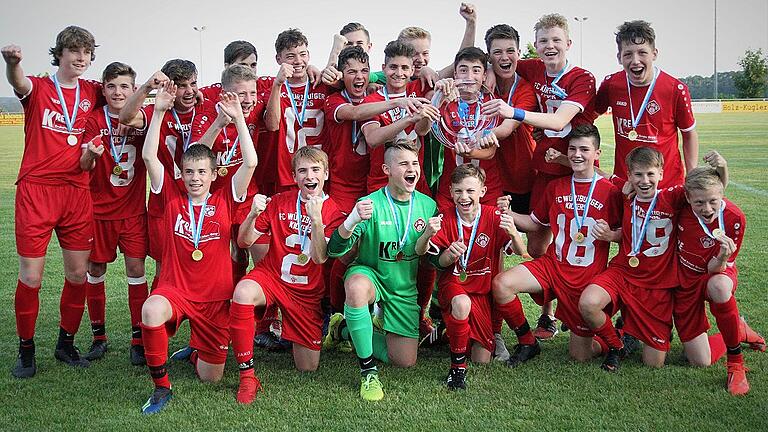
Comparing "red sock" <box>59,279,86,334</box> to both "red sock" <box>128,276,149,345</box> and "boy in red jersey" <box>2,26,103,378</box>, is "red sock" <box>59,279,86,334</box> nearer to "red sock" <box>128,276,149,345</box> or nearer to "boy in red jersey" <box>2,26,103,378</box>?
"boy in red jersey" <box>2,26,103,378</box>

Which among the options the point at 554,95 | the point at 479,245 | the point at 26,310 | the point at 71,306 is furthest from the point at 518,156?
the point at 26,310

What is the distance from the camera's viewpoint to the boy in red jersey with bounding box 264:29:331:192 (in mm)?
5301

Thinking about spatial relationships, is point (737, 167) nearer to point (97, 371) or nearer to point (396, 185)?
point (396, 185)

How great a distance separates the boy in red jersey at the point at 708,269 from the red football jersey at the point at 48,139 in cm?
395

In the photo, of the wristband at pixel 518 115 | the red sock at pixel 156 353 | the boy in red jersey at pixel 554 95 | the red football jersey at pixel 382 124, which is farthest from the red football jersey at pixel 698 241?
the red sock at pixel 156 353

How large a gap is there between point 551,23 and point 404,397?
106 inches

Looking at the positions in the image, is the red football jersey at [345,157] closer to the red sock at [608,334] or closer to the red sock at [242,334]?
the red sock at [242,334]

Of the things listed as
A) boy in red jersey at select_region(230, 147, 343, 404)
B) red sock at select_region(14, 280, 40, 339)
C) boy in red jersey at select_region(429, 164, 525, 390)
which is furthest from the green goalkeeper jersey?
red sock at select_region(14, 280, 40, 339)

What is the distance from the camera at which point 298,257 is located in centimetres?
468

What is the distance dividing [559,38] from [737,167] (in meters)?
11.8

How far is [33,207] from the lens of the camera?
469cm

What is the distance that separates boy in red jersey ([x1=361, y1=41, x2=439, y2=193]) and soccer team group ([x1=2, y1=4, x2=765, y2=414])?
0.05 feet

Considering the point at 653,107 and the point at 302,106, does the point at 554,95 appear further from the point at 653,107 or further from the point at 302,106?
the point at 302,106

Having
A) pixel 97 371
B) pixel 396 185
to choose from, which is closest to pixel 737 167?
pixel 396 185
